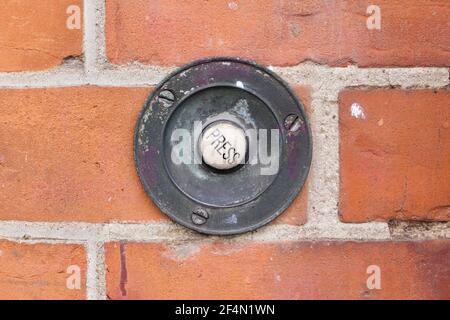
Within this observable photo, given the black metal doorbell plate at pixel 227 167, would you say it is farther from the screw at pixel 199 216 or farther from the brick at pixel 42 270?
the brick at pixel 42 270

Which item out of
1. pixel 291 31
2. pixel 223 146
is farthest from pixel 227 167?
pixel 291 31

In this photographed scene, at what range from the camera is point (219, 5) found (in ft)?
1.76

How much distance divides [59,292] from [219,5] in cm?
31

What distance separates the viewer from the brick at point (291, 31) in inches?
21.0

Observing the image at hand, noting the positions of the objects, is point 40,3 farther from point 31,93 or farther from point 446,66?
point 446,66

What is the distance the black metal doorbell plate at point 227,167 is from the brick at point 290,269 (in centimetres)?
3

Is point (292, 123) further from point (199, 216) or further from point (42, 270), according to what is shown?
point (42, 270)

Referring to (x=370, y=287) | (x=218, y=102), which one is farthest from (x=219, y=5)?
(x=370, y=287)

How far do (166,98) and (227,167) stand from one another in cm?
8

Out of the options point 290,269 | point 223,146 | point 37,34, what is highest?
point 37,34

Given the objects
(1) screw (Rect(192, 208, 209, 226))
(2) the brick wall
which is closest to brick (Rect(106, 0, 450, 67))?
(2) the brick wall

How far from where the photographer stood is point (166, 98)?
1.78 feet

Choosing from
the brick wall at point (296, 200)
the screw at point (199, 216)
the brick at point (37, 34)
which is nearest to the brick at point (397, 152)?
the brick wall at point (296, 200)

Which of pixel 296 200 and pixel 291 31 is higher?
pixel 291 31
